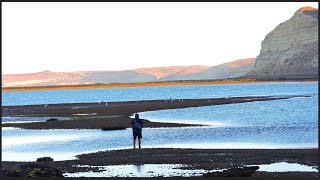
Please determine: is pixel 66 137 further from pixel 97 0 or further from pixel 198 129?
pixel 97 0

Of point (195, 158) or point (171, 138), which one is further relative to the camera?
point (171, 138)

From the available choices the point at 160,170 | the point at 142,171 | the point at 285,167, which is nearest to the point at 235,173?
the point at 285,167

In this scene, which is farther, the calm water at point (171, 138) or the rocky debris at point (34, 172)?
the calm water at point (171, 138)

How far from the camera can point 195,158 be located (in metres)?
28.2

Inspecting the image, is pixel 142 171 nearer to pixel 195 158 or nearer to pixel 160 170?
pixel 160 170

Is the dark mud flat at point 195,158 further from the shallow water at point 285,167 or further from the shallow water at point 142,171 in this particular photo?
the shallow water at point 142,171

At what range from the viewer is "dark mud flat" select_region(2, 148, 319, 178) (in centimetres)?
2592

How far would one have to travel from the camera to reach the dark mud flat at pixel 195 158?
1021 inches

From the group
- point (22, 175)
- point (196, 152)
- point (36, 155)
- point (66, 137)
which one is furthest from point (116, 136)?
point (22, 175)

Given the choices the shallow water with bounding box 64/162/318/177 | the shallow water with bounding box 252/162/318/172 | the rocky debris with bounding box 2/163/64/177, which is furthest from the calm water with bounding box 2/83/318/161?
the rocky debris with bounding box 2/163/64/177

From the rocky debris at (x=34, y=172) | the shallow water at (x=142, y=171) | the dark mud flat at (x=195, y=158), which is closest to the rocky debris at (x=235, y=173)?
the shallow water at (x=142, y=171)

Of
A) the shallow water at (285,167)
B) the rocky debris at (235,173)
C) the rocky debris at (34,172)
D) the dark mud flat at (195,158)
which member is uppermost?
the rocky debris at (34,172)

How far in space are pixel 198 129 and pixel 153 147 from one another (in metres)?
12.3

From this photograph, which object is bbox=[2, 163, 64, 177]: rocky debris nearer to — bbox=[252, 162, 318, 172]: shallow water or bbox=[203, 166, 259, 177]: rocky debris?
bbox=[203, 166, 259, 177]: rocky debris
